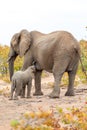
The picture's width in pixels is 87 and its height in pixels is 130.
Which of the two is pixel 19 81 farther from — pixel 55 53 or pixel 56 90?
Answer: pixel 55 53

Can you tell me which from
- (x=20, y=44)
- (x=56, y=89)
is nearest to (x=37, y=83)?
(x=20, y=44)

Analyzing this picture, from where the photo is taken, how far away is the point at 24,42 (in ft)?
40.4

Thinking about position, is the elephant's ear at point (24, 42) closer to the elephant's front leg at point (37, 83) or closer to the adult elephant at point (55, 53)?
the adult elephant at point (55, 53)

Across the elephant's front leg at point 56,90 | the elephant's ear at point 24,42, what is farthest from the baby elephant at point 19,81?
the elephant's ear at point 24,42

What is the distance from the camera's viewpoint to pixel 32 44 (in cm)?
1238

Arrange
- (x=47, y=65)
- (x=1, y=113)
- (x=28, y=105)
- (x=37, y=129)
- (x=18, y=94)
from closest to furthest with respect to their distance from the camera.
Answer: (x=37, y=129) → (x=1, y=113) → (x=28, y=105) → (x=18, y=94) → (x=47, y=65)

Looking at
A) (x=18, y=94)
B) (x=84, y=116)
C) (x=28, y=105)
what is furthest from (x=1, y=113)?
(x=84, y=116)

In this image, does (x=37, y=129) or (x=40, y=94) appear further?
(x=40, y=94)

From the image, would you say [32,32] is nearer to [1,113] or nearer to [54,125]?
[1,113]

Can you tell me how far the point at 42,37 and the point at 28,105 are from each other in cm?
350

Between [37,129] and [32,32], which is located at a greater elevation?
[32,32]

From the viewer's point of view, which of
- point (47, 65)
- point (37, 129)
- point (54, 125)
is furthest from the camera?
point (47, 65)

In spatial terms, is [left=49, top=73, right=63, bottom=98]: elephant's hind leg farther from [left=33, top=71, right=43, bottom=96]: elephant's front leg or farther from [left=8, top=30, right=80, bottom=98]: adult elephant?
[left=33, top=71, right=43, bottom=96]: elephant's front leg

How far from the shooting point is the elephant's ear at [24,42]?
12281mm
